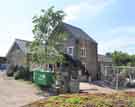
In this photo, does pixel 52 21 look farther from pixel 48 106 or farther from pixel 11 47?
pixel 48 106

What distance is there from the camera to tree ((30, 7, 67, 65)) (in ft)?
81.0

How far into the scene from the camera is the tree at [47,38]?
24688 mm

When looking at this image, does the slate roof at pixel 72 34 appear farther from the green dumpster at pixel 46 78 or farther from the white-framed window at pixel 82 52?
the green dumpster at pixel 46 78

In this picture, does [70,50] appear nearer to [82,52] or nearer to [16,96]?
[82,52]

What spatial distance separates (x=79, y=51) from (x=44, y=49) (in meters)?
10.2

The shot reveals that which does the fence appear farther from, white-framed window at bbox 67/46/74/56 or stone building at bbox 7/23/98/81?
white-framed window at bbox 67/46/74/56

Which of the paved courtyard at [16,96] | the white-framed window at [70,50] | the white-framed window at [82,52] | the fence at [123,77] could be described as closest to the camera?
the paved courtyard at [16,96]

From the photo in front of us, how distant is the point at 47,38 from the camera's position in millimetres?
26250

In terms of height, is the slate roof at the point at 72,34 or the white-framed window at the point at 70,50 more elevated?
the slate roof at the point at 72,34

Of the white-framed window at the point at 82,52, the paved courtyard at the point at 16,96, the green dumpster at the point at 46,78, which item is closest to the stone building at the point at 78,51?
the white-framed window at the point at 82,52

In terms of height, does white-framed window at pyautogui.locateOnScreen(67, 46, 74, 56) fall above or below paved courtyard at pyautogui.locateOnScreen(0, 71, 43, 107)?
above

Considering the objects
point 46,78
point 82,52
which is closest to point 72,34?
point 82,52

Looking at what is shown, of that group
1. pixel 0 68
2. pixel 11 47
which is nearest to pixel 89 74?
pixel 11 47

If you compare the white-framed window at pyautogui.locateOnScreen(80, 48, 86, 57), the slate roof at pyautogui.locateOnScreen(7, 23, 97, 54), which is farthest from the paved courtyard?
the white-framed window at pyautogui.locateOnScreen(80, 48, 86, 57)
